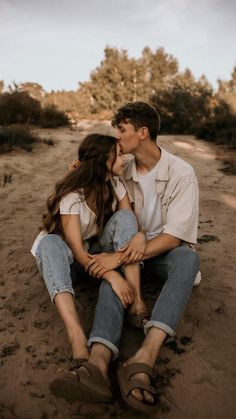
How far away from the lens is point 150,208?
10.5 feet

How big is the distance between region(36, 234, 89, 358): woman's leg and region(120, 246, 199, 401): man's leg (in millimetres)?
339

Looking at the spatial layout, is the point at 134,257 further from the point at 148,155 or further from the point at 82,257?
the point at 148,155

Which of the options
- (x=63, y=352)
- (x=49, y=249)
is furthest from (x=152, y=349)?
(x=49, y=249)

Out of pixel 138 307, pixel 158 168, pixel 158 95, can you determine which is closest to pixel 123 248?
pixel 138 307

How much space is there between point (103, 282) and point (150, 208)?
796mm

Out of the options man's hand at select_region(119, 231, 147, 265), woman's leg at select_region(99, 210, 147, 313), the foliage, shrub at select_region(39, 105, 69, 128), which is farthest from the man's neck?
shrub at select_region(39, 105, 69, 128)

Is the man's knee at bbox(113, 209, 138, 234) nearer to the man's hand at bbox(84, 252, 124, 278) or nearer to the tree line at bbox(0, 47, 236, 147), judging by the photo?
the man's hand at bbox(84, 252, 124, 278)

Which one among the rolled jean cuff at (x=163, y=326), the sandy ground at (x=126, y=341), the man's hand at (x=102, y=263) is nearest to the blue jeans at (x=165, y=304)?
the rolled jean cuff at (x=163, y=326)

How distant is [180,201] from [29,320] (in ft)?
4.57

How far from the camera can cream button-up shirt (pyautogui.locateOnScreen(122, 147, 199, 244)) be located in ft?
9.43

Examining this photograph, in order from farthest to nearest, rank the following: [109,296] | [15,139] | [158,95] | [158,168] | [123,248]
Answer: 1. [158,95]
2. [15,139]
3. [158,168]
4. [123,248]
5. [109,296]

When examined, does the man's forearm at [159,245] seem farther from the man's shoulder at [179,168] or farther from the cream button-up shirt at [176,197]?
the man's shoulder at [179,168]

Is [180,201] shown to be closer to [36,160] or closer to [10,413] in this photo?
[10,413]

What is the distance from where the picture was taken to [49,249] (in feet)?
8.80
